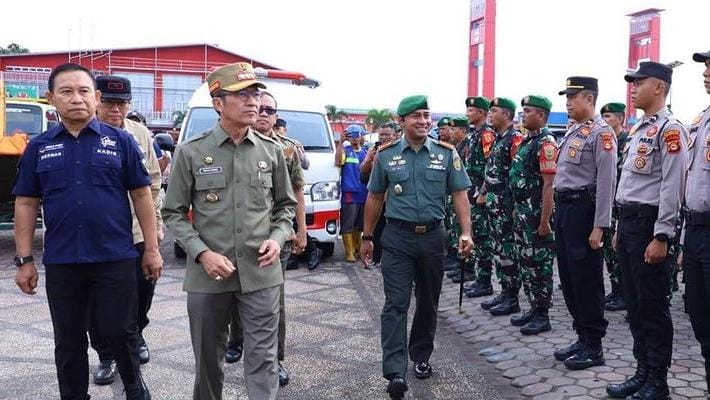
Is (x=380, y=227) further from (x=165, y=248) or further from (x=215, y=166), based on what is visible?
(x=215, y=166)

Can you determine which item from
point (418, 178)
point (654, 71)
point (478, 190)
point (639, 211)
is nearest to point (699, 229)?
point (639, 211)

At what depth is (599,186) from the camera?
443 cm

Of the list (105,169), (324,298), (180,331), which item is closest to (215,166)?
(105,169)

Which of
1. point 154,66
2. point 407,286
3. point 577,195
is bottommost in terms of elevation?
point 407,286

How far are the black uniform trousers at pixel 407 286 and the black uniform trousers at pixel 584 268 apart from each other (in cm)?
94

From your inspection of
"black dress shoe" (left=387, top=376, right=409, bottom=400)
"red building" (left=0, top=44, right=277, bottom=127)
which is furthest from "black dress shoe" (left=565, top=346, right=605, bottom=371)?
"red building" (left=0, top=44, right=277, bottom=127)

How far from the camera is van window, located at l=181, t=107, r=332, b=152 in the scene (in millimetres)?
8461

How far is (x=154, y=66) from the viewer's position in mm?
41344

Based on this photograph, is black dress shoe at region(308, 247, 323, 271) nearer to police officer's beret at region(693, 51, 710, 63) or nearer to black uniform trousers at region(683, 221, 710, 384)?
black uniform trousers at region(683, 221, 710, 384)

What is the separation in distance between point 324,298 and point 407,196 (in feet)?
9.34

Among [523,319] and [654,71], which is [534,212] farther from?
[654,71]

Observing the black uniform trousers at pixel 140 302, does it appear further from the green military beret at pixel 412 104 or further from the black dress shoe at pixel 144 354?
the green military beret at pixel 412 104

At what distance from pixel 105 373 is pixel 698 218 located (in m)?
3.72

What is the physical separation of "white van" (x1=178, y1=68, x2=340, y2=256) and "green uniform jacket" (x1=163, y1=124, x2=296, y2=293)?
4.87m
